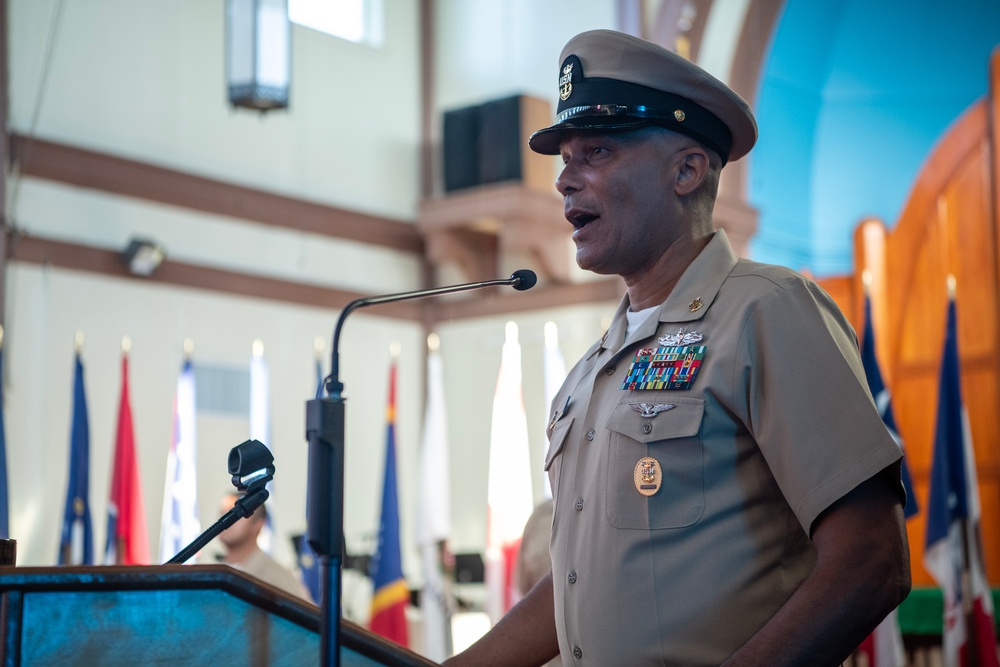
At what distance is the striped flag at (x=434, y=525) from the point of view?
6.67 m

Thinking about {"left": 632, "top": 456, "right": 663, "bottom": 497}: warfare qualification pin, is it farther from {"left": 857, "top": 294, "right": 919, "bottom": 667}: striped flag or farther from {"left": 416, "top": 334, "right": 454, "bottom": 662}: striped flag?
{"left": 416, "top": 334, "right": 454, "bottom": 662}: striped flag

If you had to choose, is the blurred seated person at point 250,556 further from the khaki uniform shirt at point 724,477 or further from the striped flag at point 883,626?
the khaki uniform shirt at point 724,477

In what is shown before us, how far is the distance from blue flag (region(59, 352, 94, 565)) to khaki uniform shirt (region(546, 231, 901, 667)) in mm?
5132

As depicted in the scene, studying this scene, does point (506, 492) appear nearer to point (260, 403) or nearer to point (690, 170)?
point (260, 403)

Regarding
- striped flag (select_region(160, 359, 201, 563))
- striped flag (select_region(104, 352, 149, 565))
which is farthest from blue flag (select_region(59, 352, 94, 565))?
striped flag (select_region(160, 359, 201, 563))

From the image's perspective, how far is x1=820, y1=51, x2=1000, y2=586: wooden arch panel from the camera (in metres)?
5.74

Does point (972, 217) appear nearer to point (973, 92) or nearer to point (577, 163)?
point (973, 92)

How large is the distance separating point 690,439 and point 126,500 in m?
5.47

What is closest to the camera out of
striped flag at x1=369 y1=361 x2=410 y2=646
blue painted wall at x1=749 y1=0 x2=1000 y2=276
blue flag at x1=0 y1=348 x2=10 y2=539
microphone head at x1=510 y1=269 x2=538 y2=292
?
microphone head at x1=510 y1=269 x2=538 y2=292

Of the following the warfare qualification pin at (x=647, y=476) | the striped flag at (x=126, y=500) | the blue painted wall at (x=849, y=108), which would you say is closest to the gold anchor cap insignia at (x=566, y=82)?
the warfare qualification pin at (x=647, y=476)

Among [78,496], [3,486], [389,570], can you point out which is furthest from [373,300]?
[389,570]

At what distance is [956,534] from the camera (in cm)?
503

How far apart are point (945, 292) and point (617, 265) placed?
4740mm

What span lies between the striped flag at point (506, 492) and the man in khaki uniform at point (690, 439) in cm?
499
